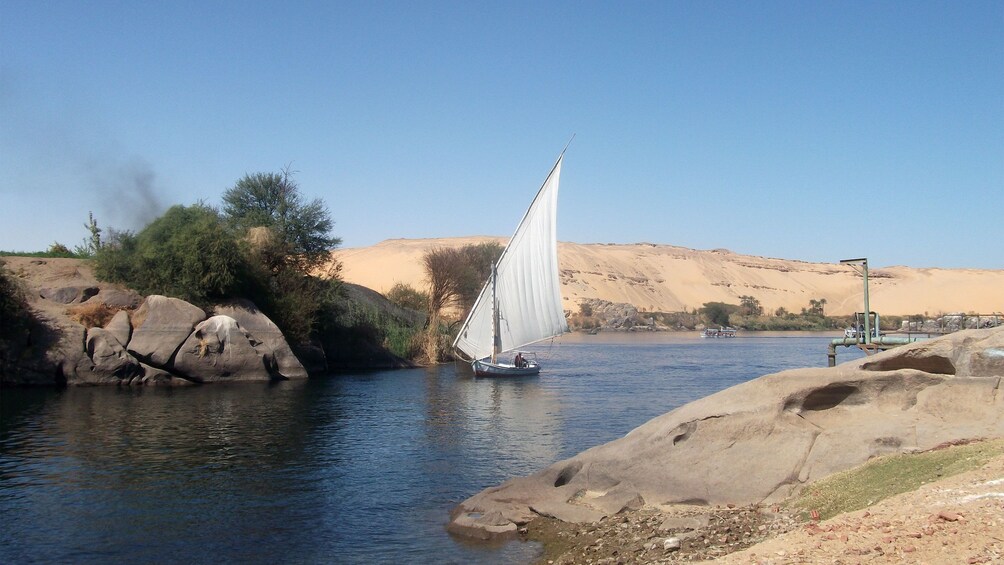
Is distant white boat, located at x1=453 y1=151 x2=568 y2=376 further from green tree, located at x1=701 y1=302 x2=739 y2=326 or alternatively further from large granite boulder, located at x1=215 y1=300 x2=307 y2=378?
green tree, located at x1=701 y1=302 x2=739 y2=326

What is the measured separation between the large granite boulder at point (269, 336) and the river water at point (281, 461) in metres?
1.28

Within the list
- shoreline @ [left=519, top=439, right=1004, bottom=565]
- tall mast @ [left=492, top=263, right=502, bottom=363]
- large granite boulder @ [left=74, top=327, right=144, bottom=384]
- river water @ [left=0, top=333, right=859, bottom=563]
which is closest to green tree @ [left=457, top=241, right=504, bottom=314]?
tall mast @ [left=492, top=263, right=502, bottom=363]

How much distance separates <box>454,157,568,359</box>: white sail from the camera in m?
37.3

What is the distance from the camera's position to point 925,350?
41.8ft

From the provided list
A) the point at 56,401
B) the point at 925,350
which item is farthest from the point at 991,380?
the point at 56,401

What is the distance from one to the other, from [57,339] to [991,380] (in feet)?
97.8

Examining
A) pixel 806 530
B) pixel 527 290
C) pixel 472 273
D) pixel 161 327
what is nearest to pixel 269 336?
pixel 161 327

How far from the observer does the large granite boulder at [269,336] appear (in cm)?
3444

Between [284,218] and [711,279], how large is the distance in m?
84.5

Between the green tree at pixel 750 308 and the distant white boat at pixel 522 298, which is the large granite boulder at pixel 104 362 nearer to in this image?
the distant white boat at pixel 522 298

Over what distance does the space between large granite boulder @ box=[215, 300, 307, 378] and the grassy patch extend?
27.5 meters

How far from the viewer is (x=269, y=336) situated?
34.8 m

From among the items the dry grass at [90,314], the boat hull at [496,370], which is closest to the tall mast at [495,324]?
the boat hull at [496,370]

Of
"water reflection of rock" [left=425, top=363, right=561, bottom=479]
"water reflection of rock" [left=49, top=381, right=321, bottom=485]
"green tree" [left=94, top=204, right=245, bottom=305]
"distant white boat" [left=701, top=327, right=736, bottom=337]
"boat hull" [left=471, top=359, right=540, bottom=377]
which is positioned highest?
"green tree" [left=94, top=204, right=245, bottom=305]
